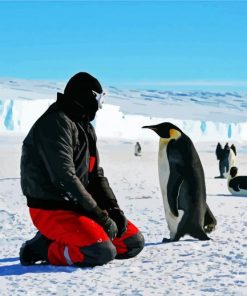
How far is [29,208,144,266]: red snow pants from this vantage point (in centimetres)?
320

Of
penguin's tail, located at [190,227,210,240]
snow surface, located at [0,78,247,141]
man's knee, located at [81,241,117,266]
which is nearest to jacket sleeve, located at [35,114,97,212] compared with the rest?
man's knee, located at [81,241,117,266]

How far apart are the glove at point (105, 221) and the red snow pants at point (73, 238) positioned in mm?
32

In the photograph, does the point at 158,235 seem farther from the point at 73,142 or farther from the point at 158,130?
the point at 73,142

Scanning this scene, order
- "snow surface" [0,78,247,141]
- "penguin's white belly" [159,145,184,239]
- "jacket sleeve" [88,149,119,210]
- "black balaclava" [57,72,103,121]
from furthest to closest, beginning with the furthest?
"snow surface" [0,78,247,141] < "penguin's white belly" [159,145,184,239] < "jacket sleeve" [88,149,119,210] < "black balaclava" [57,72,103,121]

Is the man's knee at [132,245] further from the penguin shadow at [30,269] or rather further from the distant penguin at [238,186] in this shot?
the distant penguin at [238,186]

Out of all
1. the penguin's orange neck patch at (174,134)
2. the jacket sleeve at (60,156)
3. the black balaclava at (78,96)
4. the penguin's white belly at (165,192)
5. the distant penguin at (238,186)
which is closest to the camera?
the jacket sleeve at (60,156)

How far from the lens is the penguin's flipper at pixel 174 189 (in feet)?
14.6

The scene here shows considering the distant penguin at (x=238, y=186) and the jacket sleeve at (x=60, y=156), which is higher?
the jacket sleeve at (x=60, y=156)

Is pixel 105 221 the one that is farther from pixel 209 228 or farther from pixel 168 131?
pixel 168 131

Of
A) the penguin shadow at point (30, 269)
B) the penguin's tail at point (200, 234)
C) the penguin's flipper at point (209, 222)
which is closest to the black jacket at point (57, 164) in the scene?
the penguin shadow at point (30, 269)

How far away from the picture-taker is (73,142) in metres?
3.28

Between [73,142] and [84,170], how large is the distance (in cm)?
18

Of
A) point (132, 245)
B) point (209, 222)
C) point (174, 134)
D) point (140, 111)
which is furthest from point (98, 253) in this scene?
point (140, 111)

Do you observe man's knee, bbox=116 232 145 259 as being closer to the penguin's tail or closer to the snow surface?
the penguin's tail
